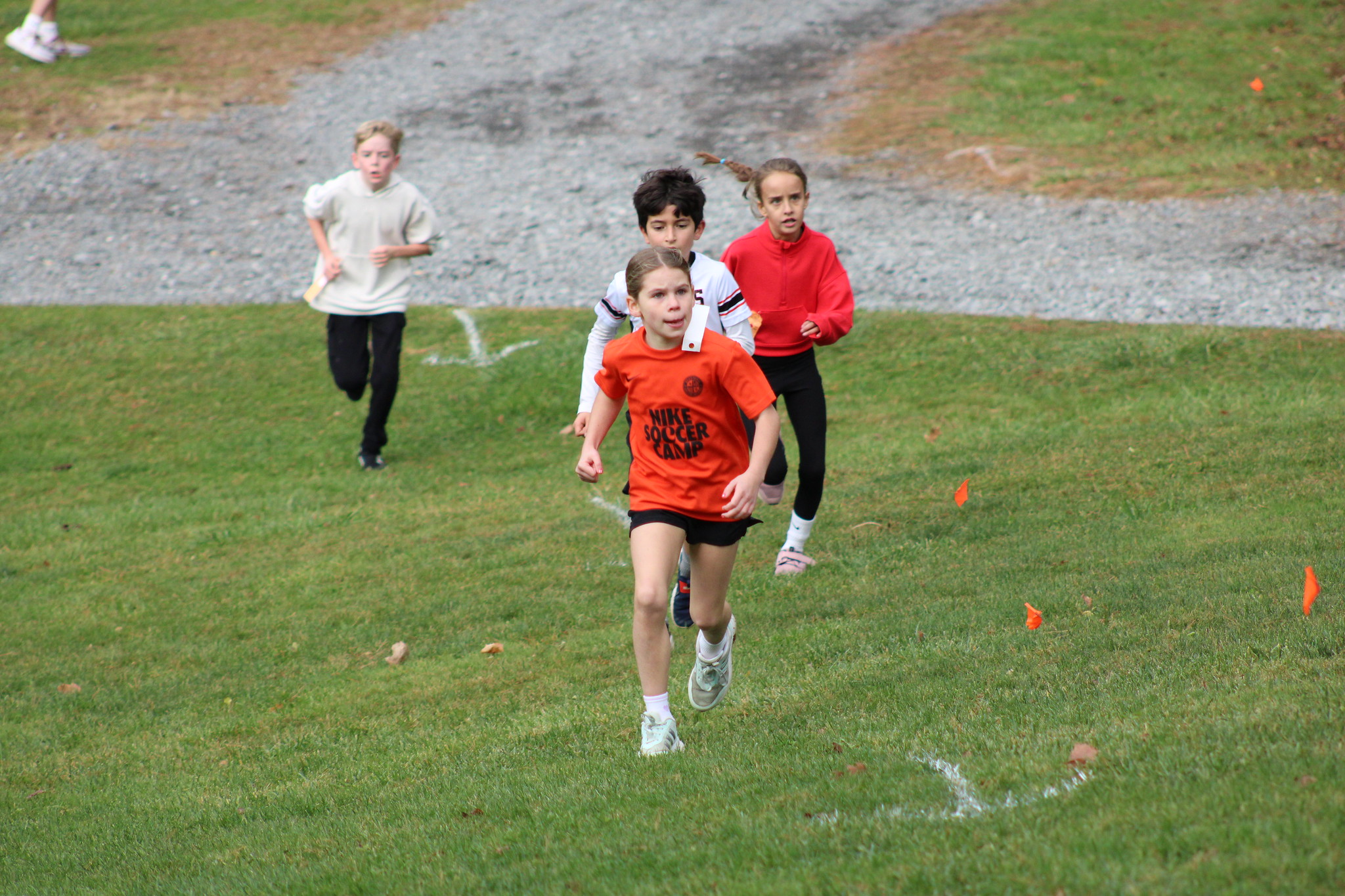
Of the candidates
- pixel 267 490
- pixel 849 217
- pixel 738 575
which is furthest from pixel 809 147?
pixel 738 575

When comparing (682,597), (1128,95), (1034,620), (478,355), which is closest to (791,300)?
Result: (682,597)

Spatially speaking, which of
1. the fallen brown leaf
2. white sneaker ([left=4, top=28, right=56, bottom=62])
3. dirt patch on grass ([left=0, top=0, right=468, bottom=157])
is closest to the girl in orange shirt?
the fallen brown leaf

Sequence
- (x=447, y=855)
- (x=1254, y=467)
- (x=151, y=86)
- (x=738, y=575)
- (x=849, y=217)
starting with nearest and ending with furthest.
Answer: (x=447, y=855)
(x=738, y=575)
(x=1254, y=467)
(x=849, y=217)
(x=151, y=86)

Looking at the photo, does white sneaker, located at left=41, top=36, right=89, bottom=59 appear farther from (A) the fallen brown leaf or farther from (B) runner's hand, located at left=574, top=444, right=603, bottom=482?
(A) the fallen brown leaf

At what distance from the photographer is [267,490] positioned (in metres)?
9.90

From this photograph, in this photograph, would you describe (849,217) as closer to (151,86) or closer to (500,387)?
(500,387)

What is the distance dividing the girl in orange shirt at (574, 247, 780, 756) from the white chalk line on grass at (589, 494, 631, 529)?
3642 millimetres

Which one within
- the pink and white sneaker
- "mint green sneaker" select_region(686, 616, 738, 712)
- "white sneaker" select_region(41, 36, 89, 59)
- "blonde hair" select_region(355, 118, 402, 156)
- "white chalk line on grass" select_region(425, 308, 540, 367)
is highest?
"white sneaker" select_region(41, 36, 89, 59)

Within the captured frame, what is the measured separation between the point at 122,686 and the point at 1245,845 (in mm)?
5405

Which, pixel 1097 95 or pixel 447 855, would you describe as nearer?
pixel 447 855

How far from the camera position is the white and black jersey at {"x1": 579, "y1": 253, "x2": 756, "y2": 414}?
566cm

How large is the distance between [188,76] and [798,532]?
18.7m

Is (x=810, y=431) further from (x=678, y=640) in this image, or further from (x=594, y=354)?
(x=594, y=354)

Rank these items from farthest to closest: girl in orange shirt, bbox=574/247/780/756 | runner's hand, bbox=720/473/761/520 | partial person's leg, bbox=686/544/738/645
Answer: partial person's leg, bbox=686/544/738/645 → girl in orange shirt, bbox=574/247/780/756 → runner's hand, bbox=720/473/761/520
